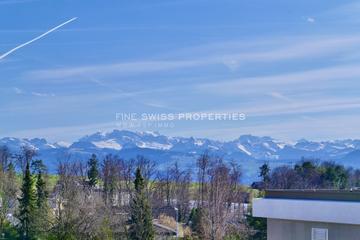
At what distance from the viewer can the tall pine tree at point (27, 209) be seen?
18031 mm

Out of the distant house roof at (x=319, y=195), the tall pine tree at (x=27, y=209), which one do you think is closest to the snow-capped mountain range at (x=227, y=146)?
the tall pine tree at (x=27, y=209)

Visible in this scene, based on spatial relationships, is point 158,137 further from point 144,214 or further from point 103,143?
point 144,214

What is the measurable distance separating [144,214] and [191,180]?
35.1 ft

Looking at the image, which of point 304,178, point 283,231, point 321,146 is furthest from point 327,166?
point 321,146

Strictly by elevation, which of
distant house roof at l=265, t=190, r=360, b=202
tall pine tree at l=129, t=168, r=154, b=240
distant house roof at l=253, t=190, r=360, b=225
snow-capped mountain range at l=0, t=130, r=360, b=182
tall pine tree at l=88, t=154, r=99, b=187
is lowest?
tall pine tree at l=129, t=168, r=154, b=240

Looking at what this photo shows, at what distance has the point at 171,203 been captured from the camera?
23.5 meters

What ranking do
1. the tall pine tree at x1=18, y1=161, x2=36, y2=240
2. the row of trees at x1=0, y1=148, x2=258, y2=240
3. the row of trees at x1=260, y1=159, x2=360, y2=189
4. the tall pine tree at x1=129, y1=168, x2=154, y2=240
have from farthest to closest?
the row of trees at x1=260, y1=159, x2=360, y2=189, the tall pine tree at x1=18, y1=161, x2=36, y2=240, the row of trees at x1=0, y1=148, x2=258, y2=240, the tall pine tree at x1=129, y1=168, x2=154, y2=240

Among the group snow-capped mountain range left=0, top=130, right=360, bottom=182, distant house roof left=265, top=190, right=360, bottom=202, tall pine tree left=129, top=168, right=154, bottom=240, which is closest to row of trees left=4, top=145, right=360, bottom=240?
tall pine tree left=129, top=168, right=154, bottom=240

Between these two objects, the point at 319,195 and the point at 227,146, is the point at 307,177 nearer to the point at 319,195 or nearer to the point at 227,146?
the point at 319,195

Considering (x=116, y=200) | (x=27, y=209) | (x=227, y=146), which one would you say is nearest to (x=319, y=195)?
(x=27, y=209)

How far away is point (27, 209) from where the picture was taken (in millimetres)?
18312

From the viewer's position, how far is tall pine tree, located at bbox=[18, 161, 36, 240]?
18.0 meters

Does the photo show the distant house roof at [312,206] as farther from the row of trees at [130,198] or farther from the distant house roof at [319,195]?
the row of trees at [130,198]

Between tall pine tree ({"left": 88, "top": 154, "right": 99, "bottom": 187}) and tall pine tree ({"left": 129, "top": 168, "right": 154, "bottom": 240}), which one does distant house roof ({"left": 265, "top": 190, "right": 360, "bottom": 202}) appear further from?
tall pine tree ({"left": 88, "top": 154, "right": 99, "bottom": 187})
